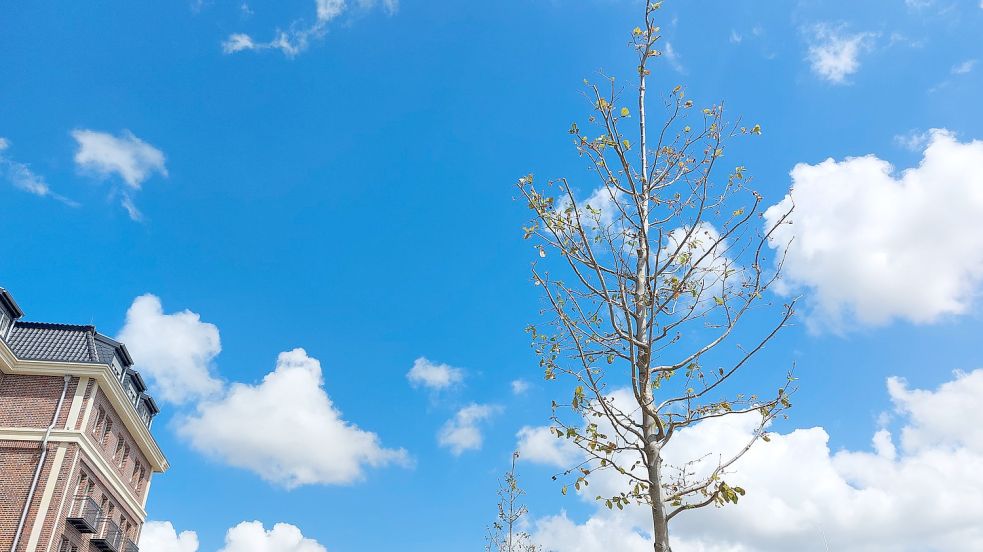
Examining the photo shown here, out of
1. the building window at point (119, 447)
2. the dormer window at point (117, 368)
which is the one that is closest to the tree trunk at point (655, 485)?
the dormer window at point (117, 368)

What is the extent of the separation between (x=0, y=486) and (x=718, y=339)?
2944 centimetres

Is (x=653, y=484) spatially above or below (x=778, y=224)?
below

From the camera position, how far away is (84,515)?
27.6 metres

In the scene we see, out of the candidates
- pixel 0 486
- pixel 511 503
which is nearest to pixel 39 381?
pixel 0 486

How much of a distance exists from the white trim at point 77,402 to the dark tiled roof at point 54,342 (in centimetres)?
92

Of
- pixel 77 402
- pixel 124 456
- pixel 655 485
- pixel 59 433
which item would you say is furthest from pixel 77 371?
pixel 655 485

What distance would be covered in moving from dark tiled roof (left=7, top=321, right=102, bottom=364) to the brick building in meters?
0.04

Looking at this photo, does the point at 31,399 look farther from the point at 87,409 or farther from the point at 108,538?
the point at 108,538

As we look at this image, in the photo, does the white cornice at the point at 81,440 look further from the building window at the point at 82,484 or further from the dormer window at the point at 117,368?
the dormer window at the point at 117,368

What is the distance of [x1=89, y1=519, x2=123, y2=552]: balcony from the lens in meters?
29.6

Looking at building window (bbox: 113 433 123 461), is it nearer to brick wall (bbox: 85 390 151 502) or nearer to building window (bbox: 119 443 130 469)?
brick wall (bbox: 85 390 151 502)

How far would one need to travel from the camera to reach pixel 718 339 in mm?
7539

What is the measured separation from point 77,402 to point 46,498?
3.82m

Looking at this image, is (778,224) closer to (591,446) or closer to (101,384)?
(591,446)
